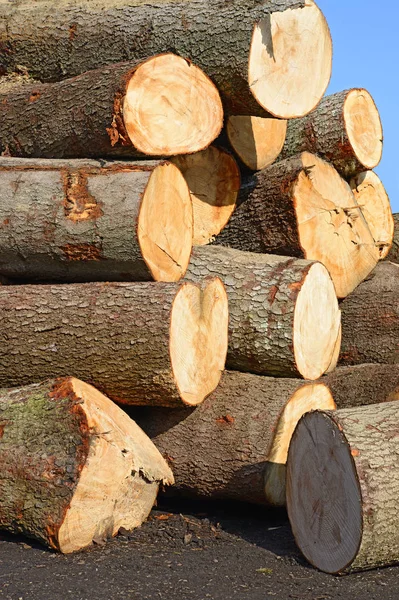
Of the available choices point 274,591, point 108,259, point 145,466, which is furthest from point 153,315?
point 274,591

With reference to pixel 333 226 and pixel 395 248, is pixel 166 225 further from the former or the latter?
pixel 395 248

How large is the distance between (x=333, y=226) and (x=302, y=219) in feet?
1.22

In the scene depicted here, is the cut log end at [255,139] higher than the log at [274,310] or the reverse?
higher

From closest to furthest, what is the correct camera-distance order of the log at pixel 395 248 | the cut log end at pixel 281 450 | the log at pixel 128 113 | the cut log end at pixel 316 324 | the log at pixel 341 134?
the cut log end at pixel 281 450, the log at pixel 128 113, the cut log end at pixel 316 324, the log at pixel 341 134, the log at pixel 395 248

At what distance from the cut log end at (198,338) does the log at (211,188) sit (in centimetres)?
93

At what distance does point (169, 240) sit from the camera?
454 centimetres

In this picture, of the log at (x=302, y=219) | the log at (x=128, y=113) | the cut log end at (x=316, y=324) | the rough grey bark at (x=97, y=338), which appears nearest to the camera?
the rough grey bark at (x=97, y=338)

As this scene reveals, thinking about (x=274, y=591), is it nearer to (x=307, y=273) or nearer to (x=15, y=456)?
(x=15, y=456)

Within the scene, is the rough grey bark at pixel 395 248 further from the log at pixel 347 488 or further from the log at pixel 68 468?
the log at pixel 68 468

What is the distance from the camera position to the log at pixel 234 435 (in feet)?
14.3

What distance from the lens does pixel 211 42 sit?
4863 mm

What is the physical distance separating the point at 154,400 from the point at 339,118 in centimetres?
267

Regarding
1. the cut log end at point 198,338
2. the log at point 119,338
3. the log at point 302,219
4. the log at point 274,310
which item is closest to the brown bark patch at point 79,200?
the log at point 119,338

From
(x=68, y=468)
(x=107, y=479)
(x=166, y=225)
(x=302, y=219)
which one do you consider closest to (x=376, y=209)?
(x=302, y=219)
